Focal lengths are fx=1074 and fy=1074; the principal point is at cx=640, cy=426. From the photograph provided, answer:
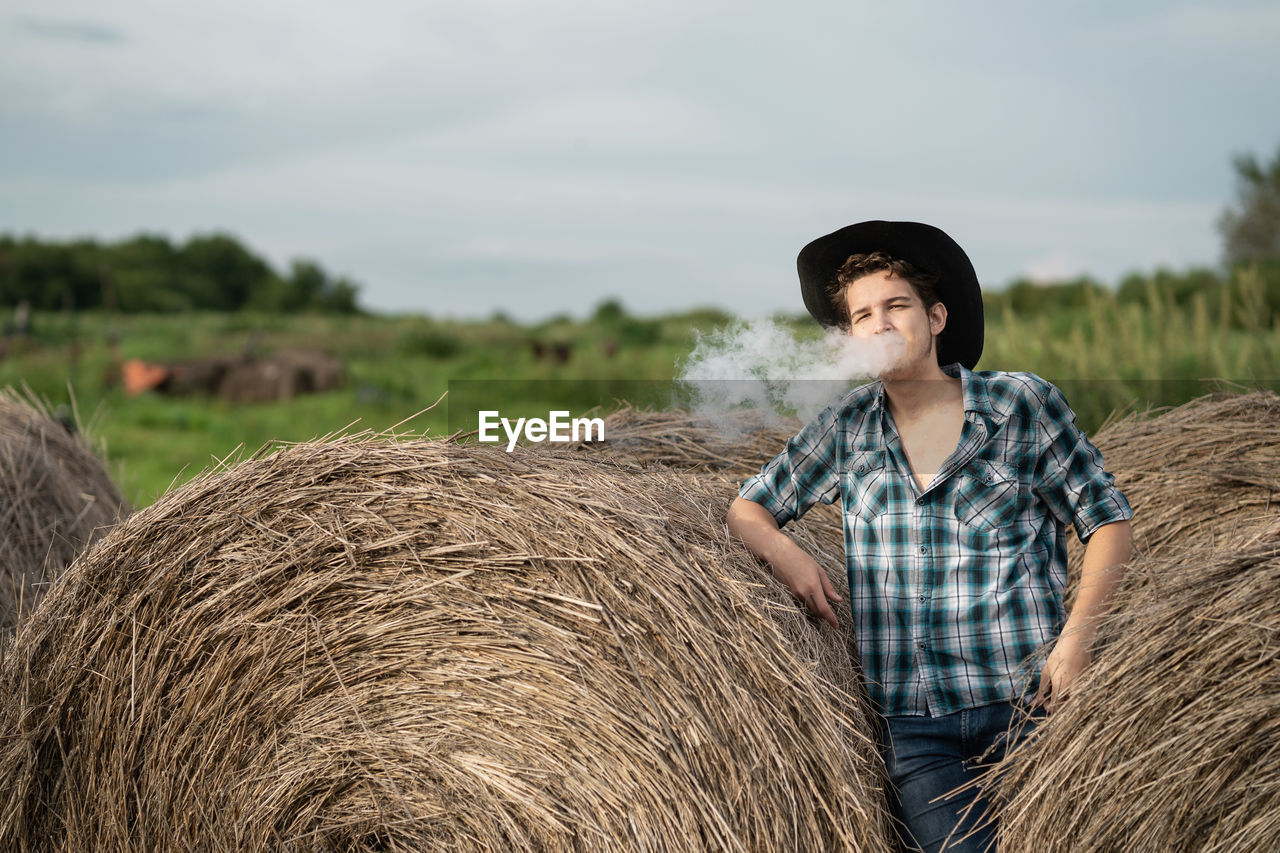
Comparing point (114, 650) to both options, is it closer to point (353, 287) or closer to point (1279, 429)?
point (1279, 429)

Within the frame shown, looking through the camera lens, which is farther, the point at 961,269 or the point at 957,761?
the point at 961,269

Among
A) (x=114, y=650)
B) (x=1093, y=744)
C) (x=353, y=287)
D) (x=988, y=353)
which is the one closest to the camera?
(x=1093, y=744)

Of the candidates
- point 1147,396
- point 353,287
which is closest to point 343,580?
point 1147,396

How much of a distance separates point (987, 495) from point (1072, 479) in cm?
20

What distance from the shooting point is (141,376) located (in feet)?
58.0

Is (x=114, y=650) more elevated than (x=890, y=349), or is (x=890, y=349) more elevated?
(x=890, y=349)

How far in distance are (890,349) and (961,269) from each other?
34 centimetres

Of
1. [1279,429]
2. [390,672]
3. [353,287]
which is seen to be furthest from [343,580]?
[353,287]

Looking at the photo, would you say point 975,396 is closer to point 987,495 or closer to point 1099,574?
point 987,495

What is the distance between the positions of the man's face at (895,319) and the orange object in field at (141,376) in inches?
666

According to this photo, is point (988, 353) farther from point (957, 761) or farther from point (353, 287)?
point (353, 287)

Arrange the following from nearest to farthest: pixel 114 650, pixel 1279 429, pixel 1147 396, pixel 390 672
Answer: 1. pixel 390 672
2. pixel 114 650
3. pixel 1279 429
4. pixel 1147 396

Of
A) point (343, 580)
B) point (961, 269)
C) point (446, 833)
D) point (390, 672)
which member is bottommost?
point (446, 833)

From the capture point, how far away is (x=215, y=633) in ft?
8.66
